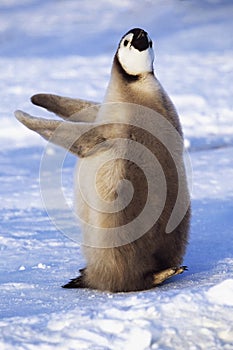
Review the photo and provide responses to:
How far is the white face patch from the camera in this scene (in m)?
3.02

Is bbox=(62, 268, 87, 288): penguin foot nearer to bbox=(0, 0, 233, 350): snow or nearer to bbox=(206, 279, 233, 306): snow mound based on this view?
bbox=(0, 0, 233, 350): snow

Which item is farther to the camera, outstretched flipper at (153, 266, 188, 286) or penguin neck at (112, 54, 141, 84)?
penguin neck at (112, 54, 141, 84)

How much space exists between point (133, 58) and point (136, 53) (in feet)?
0.10

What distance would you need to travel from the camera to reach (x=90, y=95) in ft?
24.2

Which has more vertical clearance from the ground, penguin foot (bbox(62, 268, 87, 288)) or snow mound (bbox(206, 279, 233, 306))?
penguin foot (bbox(62, 268, 87, 288))

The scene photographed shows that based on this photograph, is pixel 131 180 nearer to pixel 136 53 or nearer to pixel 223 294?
pixel 136 53

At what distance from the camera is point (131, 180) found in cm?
293

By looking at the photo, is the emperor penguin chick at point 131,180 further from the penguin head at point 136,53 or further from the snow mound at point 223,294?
the snow mound at point 223,294

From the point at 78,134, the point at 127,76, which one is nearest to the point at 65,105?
the point at 127,76

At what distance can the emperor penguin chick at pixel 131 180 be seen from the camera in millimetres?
2928

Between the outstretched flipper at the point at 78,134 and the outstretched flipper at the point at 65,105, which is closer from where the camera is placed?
the outstretched flipper at the point at 78,134

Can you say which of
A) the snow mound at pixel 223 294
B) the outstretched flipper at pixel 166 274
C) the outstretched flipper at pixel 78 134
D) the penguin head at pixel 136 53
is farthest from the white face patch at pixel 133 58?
the snow mound at pixel 223 294

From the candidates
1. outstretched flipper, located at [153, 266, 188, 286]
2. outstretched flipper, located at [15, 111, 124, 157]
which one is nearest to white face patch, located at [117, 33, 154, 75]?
outstretched flipper, located at [15, 111, 124, 157]

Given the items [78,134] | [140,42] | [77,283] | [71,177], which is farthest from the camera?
[71,177]
